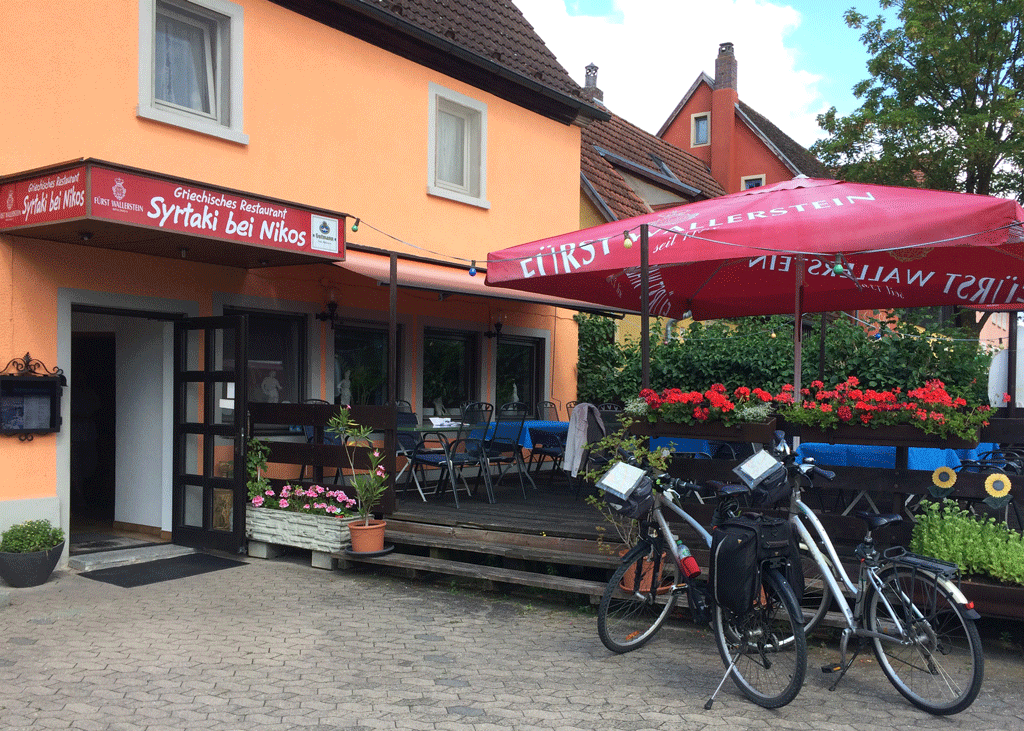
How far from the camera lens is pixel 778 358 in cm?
1101

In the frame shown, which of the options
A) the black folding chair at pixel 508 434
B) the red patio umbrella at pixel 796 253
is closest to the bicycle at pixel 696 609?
the red patio umbrella at pixel 796 253

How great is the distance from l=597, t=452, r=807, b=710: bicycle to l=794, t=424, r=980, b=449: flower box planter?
3.51 ft

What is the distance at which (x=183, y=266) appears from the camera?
7.95 metres

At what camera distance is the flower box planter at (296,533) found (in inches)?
284

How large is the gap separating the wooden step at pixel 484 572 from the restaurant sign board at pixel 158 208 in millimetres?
2589

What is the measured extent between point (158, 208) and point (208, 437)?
240cm

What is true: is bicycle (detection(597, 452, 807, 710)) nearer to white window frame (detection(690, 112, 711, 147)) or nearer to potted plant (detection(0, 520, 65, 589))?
potted plant (detection(0, 520, 65, 589))

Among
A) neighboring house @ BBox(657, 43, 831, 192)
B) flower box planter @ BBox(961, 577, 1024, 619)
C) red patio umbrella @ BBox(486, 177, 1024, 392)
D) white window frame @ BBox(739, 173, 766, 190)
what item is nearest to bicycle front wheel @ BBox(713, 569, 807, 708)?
flower box planter @ BBox(961, 577, 1024, 619)

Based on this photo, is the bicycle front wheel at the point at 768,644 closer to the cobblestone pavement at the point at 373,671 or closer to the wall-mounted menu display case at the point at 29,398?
the cobblestone pavement at the point at 373,671

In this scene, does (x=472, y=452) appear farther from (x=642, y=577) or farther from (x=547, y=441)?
Answer: (x=642, y=577)

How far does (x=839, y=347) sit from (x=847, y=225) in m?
5.41

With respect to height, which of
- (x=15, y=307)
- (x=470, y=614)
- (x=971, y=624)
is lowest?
(x=470, y=614)

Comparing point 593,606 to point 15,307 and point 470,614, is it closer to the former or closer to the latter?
point 470,614

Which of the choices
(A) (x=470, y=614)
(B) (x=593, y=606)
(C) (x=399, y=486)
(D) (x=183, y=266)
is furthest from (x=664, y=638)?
(D) (x=183, y=266)
